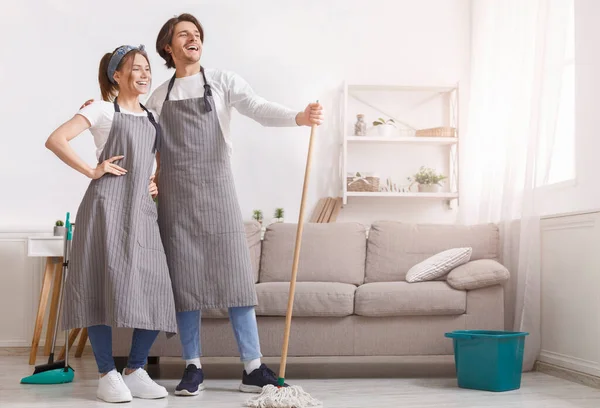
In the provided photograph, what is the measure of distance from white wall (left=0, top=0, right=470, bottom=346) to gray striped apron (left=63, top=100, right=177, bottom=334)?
77.9 inches

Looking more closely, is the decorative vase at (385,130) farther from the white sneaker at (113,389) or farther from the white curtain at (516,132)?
the white sneaker at (113,389)

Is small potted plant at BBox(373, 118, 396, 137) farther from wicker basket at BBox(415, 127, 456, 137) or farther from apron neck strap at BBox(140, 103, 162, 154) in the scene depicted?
apron neck strap at BBox(140, 103, 162, 154)

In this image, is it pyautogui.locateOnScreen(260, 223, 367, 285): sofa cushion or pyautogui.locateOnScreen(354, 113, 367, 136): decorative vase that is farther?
pyautogui.locateOnScreen(354, 113, 367, 136): decorative vase

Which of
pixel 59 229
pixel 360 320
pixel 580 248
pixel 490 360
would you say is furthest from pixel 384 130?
pixel 59 229

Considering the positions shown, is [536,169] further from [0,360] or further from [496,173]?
[0,360]

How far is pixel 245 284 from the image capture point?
116 inches

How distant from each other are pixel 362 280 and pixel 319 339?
26.0 inches

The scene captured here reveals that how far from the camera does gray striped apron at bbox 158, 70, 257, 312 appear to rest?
2.94m

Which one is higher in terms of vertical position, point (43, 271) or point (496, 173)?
point (496, 173)

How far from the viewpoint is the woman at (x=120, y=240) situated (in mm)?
2777

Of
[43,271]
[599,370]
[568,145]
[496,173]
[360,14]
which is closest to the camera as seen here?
[599,370]

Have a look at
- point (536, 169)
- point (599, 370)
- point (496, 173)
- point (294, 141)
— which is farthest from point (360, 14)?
point (599, 370)

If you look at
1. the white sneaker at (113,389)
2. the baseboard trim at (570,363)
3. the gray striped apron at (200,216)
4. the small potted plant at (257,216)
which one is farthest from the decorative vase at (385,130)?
the white sneaker at (113,389)

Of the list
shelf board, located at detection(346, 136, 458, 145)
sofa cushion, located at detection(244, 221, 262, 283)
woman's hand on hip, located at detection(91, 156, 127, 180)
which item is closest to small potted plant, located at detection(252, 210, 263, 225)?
sofa cushion, located at detection(244, 221, 262, 283)
